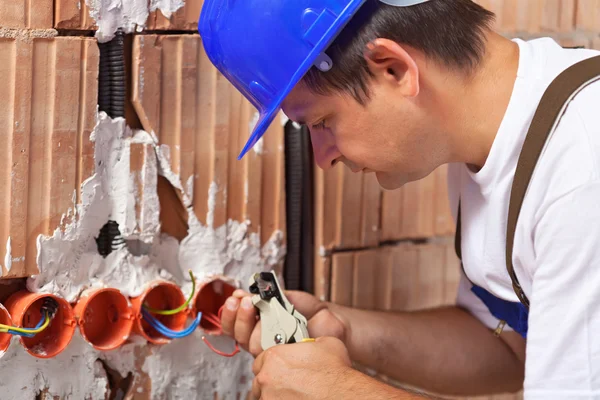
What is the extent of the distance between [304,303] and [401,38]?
1.79 feet

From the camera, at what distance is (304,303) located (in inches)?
50.3

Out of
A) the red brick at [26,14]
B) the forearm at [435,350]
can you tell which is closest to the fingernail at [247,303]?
the forearm at [435,350]

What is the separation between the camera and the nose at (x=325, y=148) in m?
1.06

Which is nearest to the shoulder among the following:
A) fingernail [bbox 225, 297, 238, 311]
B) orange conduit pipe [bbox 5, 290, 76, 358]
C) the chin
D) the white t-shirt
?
the white t-shirt

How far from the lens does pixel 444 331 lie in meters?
1.41

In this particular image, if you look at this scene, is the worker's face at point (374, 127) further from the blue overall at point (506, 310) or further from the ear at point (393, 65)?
the blue overall at point (506, 310)

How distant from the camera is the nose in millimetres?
1060

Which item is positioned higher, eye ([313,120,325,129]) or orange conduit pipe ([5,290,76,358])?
eye ([313,120,325,129])

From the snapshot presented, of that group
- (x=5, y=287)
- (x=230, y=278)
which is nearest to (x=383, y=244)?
(x=230, y=278)

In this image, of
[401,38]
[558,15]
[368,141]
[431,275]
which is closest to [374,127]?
[368,141]

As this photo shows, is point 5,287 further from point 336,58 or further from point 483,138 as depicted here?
point 483,138

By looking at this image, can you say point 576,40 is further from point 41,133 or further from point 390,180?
point 41,133

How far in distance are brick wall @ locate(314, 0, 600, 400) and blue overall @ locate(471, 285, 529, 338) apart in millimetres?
242

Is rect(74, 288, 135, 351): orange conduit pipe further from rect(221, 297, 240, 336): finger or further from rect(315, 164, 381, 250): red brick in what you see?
rect(315, 164, 381, 250): red brick
